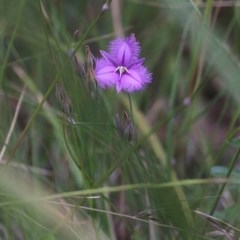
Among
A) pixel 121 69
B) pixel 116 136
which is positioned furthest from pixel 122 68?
pixel 116 136

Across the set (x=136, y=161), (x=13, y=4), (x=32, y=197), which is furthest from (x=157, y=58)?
(x=32, y=197)

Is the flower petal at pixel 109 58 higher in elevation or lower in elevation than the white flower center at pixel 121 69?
higher

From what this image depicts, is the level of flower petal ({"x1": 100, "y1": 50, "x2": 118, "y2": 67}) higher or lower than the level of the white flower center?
higher

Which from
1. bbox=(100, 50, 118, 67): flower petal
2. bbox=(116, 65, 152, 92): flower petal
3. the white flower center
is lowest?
bbox=(116, 65, 152, 92): flower petal

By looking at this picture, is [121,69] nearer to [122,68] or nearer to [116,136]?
[122,68]

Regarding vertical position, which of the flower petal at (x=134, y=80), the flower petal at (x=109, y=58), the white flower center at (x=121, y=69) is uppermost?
the flower petal at (x=109, y=58)

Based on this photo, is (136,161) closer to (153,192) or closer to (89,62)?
(153,192)
